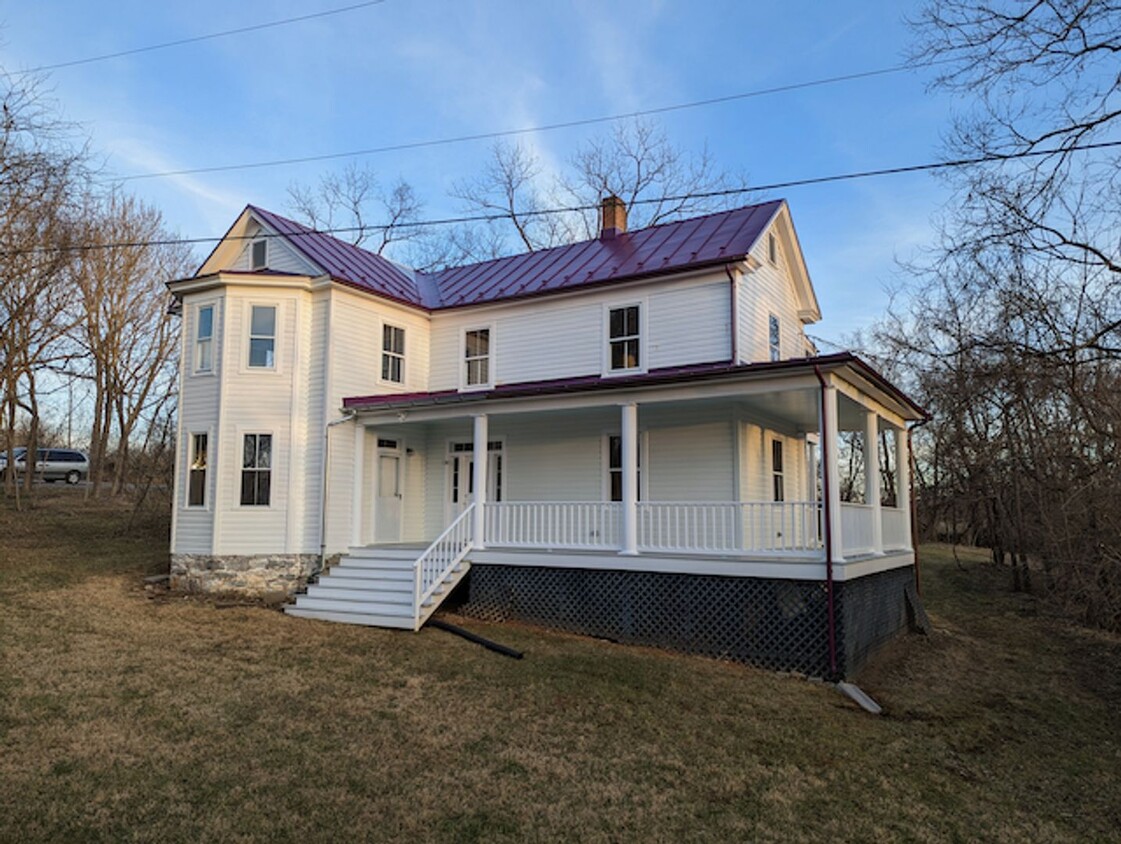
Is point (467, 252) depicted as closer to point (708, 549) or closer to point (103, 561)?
point (103, 561)

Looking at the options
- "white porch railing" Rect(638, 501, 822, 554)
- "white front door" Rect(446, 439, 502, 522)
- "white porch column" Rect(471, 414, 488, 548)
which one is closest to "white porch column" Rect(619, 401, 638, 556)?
"white porch railing" Rect(638, 501, 822, 554)

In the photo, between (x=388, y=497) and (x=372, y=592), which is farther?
(x=388, y=497)

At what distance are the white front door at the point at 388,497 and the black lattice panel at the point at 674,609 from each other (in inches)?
127

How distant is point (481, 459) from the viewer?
13.1 metres

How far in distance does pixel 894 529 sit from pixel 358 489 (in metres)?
10.0

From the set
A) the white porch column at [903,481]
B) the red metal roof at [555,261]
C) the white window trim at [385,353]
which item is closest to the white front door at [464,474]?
the white window trim at [385,353]

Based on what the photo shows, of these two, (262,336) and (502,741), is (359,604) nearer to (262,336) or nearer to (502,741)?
(262,336)

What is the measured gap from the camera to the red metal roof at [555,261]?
14.4 m

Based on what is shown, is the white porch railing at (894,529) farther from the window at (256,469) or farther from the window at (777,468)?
the window at (256,469)

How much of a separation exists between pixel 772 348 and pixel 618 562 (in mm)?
6309

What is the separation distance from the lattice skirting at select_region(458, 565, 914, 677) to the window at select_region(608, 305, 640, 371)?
4.43 meters

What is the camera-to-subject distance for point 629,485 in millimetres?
11508

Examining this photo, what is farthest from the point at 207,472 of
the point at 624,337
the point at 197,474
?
the point at 624,337

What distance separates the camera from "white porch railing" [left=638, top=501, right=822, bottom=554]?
34.1 feet
